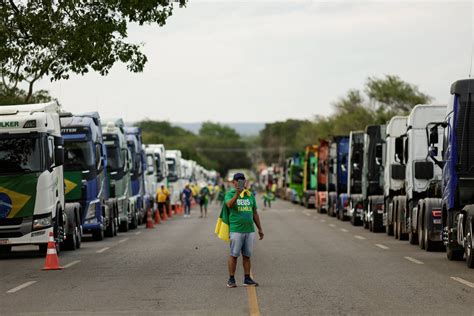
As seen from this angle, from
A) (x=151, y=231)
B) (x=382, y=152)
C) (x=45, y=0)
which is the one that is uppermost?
(x=45, y=0)

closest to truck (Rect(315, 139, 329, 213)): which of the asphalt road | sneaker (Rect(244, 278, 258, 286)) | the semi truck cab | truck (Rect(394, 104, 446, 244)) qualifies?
the semi truck cab

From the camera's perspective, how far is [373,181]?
39.8m

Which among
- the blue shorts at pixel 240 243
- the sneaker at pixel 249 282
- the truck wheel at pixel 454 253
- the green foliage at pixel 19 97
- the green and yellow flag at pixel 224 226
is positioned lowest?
the truck wheel at pixel 454 253

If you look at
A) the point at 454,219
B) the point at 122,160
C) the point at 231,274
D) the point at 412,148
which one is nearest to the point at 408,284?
the point at 231,274

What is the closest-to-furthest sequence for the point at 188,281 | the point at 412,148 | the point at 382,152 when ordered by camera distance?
1. the point at 188,281
2. the point at 412,148
3. the point at 382,152

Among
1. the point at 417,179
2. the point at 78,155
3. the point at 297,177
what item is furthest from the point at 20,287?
the point at 297,177

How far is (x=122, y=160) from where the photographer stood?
40.3 m

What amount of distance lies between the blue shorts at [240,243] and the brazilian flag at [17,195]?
8607mm

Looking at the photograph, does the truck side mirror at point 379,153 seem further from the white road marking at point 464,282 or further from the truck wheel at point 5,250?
the white road marking at point 464,282

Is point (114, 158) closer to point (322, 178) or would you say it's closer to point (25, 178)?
point (25, 178)

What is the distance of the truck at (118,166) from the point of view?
39.5 m

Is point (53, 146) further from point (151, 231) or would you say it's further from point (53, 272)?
point (151, 231)

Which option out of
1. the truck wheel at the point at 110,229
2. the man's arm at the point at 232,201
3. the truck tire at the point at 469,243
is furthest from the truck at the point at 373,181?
the man's arm at the point at 232,201

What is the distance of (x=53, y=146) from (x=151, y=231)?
1499cm
